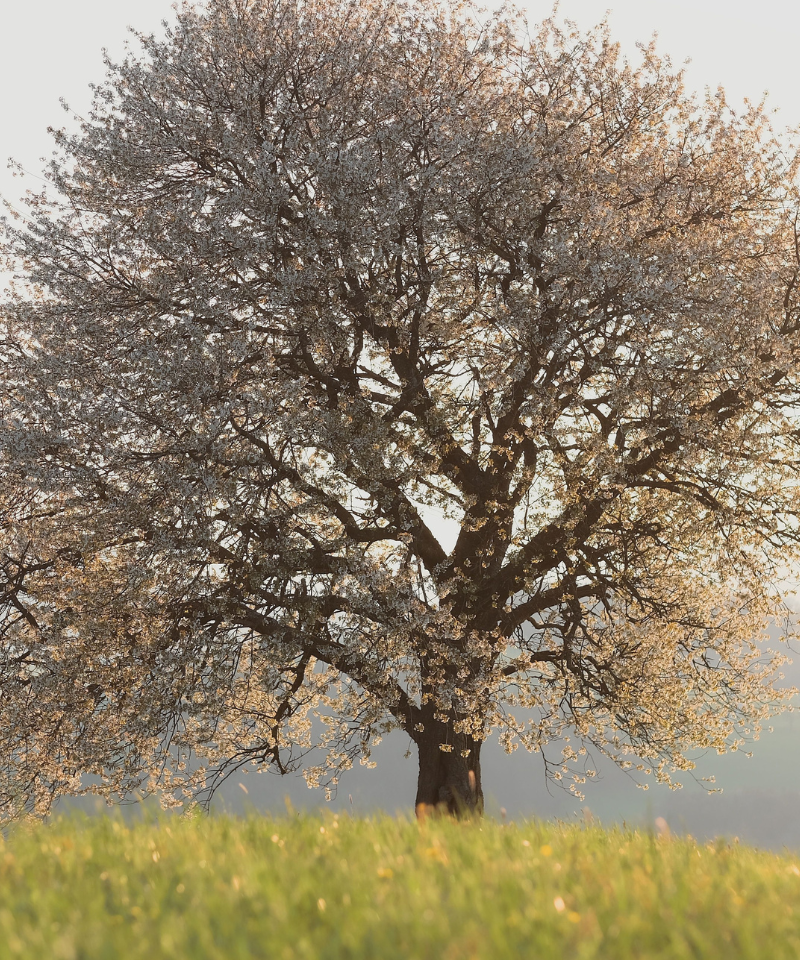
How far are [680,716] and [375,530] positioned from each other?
9.88 metres

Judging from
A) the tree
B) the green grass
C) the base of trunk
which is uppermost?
the tree

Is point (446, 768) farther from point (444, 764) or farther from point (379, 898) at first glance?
point (379, 898)

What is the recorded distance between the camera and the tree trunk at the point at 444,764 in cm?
1836

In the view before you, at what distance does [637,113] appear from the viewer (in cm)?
1953

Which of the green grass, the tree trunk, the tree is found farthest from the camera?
the tree trunk

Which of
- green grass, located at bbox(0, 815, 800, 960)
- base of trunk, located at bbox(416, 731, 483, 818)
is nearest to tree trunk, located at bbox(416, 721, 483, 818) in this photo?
base of trunk, located at bbox(416, 731, 483, 818)

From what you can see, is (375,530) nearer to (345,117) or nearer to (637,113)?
(345,117)

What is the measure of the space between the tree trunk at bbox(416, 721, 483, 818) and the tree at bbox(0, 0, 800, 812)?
0.09 meters

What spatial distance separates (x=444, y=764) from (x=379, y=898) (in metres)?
15.0

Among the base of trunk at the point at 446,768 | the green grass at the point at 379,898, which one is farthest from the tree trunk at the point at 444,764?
the green grass at the point at 379,898

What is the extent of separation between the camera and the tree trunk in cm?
1836

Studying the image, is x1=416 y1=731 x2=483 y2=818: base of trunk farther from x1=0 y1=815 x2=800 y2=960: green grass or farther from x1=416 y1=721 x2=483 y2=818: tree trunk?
x1=0 y1=815 x2=800 y2=960: green grass

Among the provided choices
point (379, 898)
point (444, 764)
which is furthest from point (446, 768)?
point (379, 898)

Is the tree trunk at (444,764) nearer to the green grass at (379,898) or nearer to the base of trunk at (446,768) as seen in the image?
the base of trunk at (446,768)
